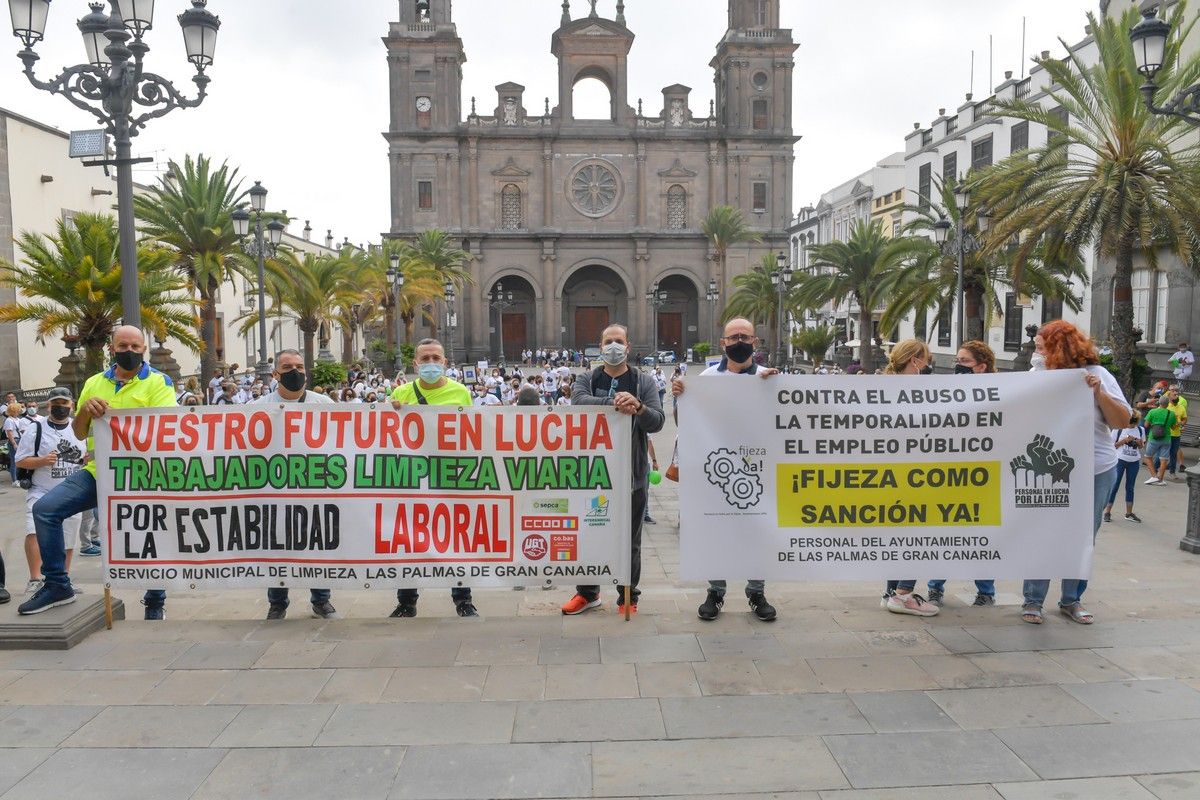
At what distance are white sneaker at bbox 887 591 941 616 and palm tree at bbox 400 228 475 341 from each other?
123 feet

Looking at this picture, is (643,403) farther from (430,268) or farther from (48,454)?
(430,268)

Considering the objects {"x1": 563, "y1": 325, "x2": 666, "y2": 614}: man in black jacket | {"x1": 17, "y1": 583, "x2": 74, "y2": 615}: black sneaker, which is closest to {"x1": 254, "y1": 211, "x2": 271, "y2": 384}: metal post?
{"x1": 17, "y1": 583, "x2": 74, "y2": 615}: black sneaker

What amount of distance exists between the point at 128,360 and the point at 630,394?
127 inches

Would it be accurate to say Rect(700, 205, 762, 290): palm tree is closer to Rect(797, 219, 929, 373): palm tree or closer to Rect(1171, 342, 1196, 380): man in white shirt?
Rect(797, 219, 929, 373): palm tree

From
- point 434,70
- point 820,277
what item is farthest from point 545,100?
point 820,277

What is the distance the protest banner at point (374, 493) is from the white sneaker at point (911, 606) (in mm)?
1866

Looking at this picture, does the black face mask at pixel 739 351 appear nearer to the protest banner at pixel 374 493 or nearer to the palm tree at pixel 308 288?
the protest banner at pixel 374 493

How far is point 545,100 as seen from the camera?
2494 inches

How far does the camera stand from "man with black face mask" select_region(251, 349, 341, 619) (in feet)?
19.7

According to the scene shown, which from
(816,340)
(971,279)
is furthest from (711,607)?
(816,340)

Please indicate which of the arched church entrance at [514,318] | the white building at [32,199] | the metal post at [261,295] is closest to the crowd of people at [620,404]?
the metal post at [261,295]

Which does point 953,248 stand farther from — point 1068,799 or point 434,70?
point 434,70

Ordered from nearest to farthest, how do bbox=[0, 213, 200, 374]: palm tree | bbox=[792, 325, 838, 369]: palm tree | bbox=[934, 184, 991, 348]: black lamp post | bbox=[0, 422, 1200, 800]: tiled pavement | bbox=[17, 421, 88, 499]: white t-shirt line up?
bbox=[0, 422, 1200, 800]: tiled pavement, bbox=[17, 421, 88, 499]: white t-shirt, bbox=[0, 213, 200, 374]: palm tree, bbox=[934, 184, 991, 348]: black lamp post, bbox=[792, 325, 838, 369]: palm tree

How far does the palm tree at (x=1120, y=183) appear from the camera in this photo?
53.7ft
